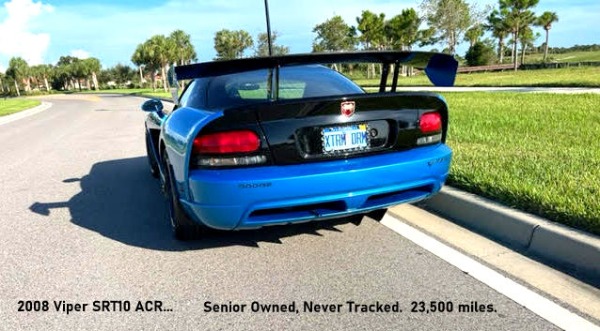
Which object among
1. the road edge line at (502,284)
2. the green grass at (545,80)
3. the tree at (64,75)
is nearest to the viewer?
the road edge line at (502,284)

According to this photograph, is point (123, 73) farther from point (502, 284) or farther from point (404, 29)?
point (502, 284)

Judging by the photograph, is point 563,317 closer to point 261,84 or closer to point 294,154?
point 294,154

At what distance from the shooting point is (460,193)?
434 cm

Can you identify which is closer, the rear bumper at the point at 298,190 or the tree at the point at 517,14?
the rear bumper at the point at 298,190

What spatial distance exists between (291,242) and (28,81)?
117454 mm

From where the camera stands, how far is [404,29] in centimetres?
5341

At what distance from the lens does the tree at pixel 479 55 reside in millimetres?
50875

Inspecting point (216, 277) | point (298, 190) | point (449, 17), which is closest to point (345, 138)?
point (298, 190)

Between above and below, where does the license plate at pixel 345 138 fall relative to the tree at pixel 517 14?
below

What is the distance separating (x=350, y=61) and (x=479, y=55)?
51.4m

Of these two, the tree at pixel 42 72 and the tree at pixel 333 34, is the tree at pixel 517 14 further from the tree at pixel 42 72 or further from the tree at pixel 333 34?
the tree at pixel 42 72

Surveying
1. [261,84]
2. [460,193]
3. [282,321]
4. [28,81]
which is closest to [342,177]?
[282,321]

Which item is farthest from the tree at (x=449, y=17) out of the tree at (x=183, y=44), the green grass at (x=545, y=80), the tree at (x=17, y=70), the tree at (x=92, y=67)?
the tree at (x=17, y=70)

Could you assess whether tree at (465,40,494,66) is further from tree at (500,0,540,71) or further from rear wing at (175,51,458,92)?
rear wing at (175,51,458,92)
